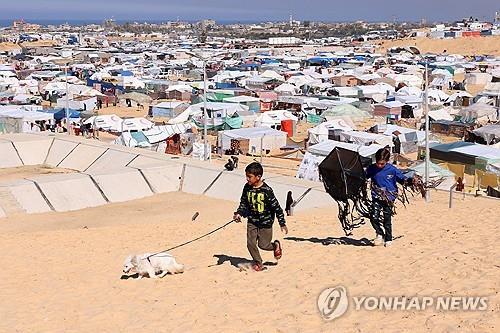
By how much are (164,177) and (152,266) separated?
9.58m

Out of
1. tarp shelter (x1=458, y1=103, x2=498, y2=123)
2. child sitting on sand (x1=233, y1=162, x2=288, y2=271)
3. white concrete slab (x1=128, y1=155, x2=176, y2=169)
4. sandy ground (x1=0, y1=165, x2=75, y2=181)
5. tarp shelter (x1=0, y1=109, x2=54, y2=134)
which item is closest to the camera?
child sitting on sand (x1=233, y1=162, x2=288, y2=271)

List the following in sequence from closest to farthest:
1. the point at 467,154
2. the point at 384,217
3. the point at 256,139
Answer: the point at 384,217 < the point at 467,154 < the point at 256,139

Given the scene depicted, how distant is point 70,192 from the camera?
15.8 meters

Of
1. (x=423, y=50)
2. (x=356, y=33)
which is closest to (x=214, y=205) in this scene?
(x=423, y=50)

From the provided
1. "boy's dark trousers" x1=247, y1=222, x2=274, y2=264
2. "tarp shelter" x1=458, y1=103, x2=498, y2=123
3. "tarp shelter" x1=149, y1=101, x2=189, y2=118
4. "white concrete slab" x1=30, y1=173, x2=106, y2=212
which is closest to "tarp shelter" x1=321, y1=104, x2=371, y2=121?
"tarp shelter" x1=458, y1=103, x2=498, y2=123

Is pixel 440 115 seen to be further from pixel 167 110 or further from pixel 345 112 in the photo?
pixel 167 110

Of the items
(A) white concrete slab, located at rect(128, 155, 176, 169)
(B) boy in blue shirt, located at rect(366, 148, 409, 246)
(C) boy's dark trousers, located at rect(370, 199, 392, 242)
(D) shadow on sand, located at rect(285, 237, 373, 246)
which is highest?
(B) boy in blue shirt, located at rect(366, 148, 409, 246)

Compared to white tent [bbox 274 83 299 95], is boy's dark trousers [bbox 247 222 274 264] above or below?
above

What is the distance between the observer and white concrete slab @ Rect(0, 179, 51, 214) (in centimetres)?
1488

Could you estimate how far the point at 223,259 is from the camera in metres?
8.73

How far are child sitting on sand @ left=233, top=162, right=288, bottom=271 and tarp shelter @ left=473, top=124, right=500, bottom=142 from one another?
20838mm

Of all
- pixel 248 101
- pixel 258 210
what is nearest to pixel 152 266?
pixel 258 210

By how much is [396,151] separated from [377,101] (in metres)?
16.7

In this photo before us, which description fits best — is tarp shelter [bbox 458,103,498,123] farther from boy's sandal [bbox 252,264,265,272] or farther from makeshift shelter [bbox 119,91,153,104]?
boy's sandal [bbox 252,264,265,272]
